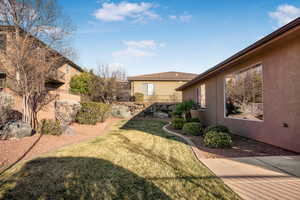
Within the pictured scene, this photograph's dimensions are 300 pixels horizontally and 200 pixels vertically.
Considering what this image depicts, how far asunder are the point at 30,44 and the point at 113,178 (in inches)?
278

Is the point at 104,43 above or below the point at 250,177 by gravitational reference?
above

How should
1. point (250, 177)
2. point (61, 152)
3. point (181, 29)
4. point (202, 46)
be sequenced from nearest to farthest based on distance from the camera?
point (250, 177)
point (61, 152)
point (181, 29)
point (202, 46)

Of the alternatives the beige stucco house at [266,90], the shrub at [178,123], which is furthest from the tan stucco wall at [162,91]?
the beige stucco house at [266,90]

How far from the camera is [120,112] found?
15.7 m

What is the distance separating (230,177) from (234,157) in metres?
1.40

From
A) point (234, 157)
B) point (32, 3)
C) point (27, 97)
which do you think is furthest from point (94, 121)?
point (234, 157)

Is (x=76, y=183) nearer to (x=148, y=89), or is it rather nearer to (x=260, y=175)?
(x=260, y=175)

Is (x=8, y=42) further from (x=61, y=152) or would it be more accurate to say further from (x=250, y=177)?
(x=250, y=177)

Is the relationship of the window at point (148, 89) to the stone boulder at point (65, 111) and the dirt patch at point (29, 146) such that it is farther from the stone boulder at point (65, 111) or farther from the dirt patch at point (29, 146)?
the dirt patch at point (29, 146)

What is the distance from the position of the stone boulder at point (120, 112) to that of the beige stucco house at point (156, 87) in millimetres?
4984

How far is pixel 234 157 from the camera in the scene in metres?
4.38

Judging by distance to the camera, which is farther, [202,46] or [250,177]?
[202,46]

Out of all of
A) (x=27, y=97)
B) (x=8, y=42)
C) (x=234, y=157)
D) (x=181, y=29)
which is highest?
(x=181, y=29)

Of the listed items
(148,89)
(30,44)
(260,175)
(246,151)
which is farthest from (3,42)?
(148,89)
